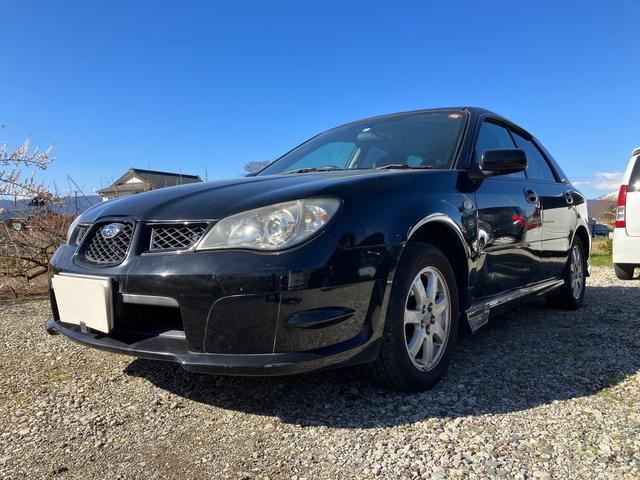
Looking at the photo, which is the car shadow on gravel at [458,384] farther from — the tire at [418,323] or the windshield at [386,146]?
the windshield at [386,146]

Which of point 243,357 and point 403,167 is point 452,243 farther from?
point 243,357

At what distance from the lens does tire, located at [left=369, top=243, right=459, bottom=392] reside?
2.12 meters

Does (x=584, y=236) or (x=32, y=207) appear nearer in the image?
(x=584, y=236)

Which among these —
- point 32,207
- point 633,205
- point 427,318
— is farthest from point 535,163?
point 32,207

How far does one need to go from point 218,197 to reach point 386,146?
1.44 metres

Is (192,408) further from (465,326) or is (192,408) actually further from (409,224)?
(465,326)

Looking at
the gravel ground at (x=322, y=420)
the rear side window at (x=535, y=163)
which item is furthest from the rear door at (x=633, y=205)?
the gravel ground at (x=322, y=420)

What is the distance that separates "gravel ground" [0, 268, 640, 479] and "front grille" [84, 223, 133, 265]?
2.29ft

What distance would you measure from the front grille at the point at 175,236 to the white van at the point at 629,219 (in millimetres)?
5797

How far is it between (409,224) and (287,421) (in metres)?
1.01

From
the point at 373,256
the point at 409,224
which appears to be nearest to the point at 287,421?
→ the point at 373,256

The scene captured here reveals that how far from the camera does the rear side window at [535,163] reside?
Result: 389cm

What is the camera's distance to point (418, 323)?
7.59ft

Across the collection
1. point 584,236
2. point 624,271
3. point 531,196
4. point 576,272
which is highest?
point 531,196
